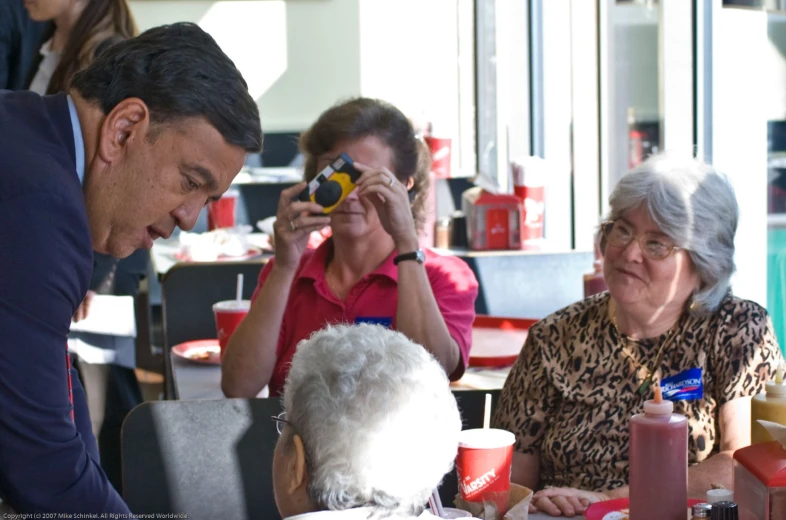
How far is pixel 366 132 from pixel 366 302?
14.7 inches

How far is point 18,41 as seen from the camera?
10.4 ft

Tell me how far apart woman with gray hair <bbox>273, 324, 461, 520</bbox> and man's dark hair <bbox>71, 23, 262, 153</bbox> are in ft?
1.01

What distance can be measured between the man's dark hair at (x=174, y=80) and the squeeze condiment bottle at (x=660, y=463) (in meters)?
0.66

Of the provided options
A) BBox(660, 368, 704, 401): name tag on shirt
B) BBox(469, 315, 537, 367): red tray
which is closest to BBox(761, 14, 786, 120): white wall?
BBox(469, 315, 537, 367): red tray

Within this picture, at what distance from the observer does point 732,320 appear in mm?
1941

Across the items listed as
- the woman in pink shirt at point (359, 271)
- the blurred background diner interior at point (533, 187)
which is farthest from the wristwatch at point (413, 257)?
the blurred background diner interior at point (533, 187)

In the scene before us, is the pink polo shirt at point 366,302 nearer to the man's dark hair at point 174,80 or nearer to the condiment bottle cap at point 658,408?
the condiment bottle cap at point 658,408

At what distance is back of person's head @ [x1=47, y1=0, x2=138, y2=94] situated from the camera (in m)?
2.79

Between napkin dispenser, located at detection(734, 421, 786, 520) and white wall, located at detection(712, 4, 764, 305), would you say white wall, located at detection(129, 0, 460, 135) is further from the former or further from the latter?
napkin dispenser, located at detection(734, 421, 786, 520)

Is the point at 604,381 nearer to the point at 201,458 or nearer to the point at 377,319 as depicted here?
the point at 377,319

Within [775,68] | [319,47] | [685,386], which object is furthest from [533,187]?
[319,47]

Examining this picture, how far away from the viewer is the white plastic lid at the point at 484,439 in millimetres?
1479

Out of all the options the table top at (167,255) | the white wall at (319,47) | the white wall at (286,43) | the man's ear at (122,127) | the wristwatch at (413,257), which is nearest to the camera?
the man's ear at (122,127)

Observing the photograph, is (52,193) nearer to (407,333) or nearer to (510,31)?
(407,333)
